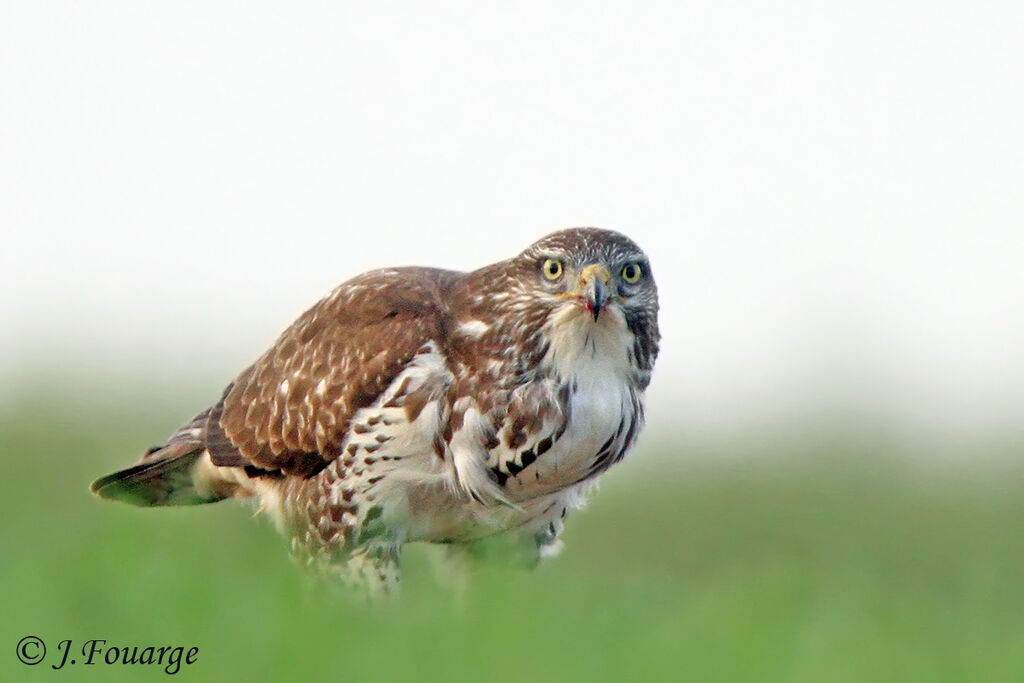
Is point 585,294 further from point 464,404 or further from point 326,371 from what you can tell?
point 326,371

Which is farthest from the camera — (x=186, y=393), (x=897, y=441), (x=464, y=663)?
(x=897, y=441)

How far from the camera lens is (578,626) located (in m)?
6.33

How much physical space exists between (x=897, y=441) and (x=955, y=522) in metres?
1.18

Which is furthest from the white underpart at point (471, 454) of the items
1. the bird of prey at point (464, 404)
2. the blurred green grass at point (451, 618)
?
the blurred green grass at point (451, 618)

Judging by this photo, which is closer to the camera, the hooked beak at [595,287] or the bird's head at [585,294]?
the hooked beak at [595,287]

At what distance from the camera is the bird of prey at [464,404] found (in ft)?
A: 26.9

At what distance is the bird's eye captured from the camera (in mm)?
8234

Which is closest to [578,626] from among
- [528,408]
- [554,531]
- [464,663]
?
[464,663]

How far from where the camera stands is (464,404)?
8305 millimetres

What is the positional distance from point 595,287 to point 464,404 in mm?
724

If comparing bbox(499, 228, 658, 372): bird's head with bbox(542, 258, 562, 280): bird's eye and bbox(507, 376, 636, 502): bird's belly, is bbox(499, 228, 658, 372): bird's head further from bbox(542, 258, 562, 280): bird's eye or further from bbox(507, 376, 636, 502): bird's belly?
bbox(507, 376, 636, 502): bird's belly

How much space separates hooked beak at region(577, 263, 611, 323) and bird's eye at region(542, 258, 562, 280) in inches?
5.4

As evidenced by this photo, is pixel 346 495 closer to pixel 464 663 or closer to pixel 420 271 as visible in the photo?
pixel 420 271

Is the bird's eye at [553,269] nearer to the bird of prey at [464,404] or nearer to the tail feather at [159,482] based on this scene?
the bird of prey at [464,404]
